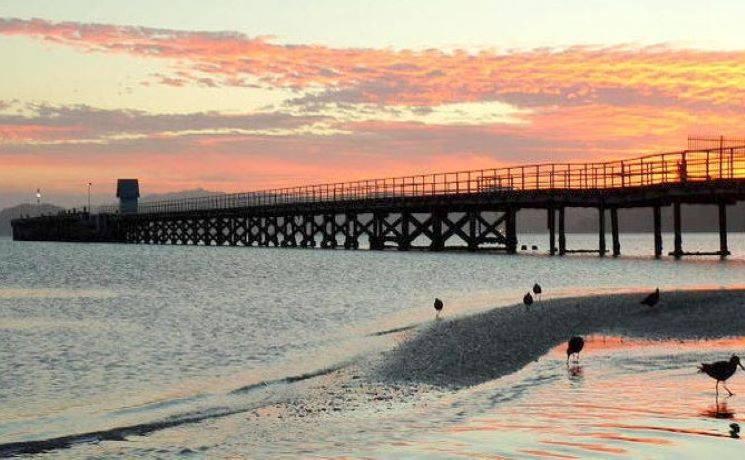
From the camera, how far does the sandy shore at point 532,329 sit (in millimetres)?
16031

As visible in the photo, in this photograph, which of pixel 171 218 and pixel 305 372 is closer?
pixel 305 372

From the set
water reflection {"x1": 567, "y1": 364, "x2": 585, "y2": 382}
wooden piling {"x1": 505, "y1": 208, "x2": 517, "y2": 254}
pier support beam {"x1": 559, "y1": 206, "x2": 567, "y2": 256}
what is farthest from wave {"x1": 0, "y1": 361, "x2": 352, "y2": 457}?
wooden piling {"x1": 505, "y1": 208, "x2": 517, "y2": 254}

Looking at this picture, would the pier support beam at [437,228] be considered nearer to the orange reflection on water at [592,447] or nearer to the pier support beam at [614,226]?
the pier support beam at [614,226]

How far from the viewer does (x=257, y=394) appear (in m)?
14.8

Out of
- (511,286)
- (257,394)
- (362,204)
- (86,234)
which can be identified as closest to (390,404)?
(257,394)

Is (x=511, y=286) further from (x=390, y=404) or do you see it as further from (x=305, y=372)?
(x=390, y=404)

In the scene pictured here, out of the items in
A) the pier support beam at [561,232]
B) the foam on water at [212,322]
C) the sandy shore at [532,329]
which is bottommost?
the foam on water at [212,322]

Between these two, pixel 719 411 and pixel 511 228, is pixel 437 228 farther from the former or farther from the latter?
pixel 719 411

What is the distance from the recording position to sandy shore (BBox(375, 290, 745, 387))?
631 inches

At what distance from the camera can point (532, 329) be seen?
21.4 metres

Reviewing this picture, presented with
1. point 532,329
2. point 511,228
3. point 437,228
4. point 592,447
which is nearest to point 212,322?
point 532,329

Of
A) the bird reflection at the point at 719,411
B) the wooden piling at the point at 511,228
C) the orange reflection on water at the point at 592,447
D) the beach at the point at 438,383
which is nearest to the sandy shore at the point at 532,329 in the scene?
the beach at the point at 438,383

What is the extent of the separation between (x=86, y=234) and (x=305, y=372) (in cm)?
12230

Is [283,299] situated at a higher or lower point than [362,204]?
lower
